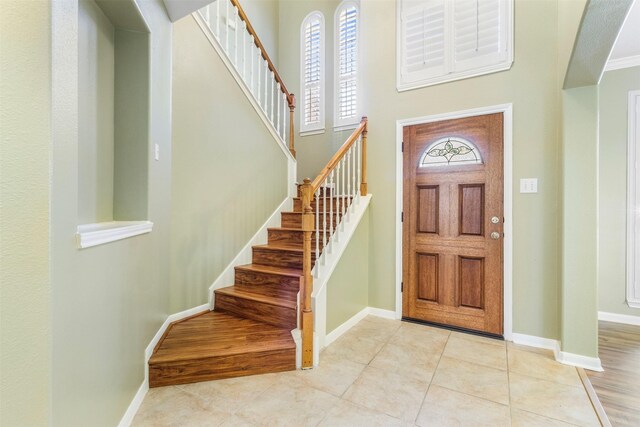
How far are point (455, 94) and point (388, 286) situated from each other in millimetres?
1954

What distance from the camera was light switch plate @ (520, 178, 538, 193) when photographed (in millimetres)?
2349

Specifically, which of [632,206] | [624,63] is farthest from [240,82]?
[632,206]

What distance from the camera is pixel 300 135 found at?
4.40 meters

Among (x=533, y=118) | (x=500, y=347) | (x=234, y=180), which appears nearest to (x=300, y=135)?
(x=234, y=180)

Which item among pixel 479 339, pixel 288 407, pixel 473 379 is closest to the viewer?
pixel 288 407

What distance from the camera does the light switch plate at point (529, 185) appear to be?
2.35 meters

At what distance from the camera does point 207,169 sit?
2.67 m

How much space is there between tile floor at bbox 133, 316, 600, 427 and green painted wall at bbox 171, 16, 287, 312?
1.04 meters

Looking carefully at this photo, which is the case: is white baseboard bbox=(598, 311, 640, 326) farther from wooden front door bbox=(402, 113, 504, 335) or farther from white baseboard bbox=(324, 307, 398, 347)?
white baseboard bbox=(324, 307, 398, 347)

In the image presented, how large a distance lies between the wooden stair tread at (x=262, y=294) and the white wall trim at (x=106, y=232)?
106 centimetres

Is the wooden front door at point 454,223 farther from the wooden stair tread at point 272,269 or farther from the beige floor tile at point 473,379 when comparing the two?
the wooden stair tread at point 272,269

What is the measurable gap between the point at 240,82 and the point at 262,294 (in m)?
2.19

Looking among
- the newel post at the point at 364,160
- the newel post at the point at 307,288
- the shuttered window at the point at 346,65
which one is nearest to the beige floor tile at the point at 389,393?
the newel post at the point at 307,288

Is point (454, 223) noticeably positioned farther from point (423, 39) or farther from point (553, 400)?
point (423, 39)
